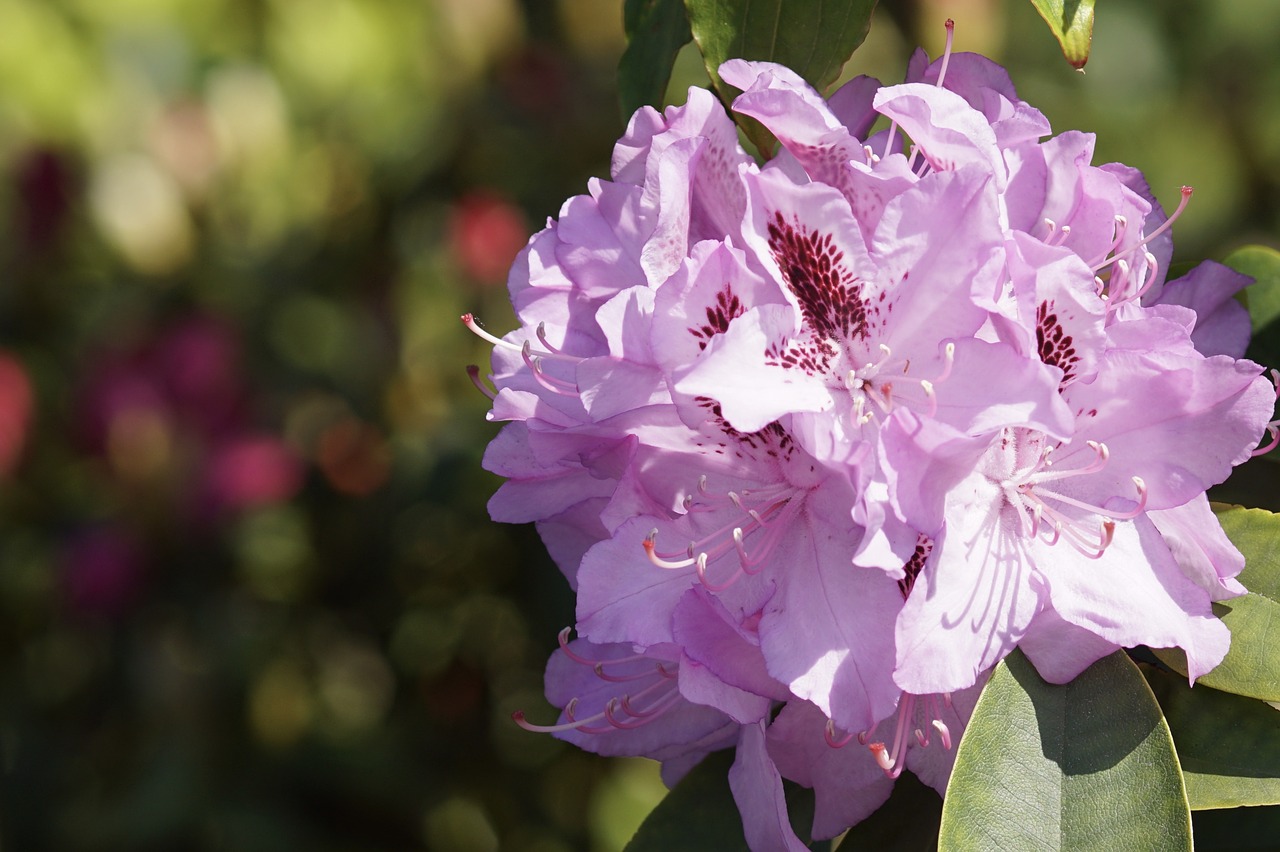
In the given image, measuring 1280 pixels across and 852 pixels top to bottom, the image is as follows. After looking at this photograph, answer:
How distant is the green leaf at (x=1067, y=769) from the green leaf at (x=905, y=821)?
11 centimetres

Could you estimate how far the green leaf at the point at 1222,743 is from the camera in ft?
1.97

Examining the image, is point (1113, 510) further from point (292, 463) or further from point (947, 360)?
point (292, 463)

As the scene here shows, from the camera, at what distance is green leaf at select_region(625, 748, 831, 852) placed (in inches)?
28.5

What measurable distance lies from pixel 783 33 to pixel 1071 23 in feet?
0.48

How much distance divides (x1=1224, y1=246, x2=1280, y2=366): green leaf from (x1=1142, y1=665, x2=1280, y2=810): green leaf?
252 millimetres

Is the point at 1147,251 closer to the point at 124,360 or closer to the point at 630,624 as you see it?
the point at 630,624

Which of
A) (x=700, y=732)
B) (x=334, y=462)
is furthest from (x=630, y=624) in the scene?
(x=334, y=462)

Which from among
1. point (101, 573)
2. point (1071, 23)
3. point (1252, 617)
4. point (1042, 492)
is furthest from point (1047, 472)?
point (101, 573)

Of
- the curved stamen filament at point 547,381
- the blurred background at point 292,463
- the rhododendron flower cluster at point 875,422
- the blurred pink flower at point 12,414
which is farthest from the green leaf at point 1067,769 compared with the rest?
the blurred pink flower at point 12,414

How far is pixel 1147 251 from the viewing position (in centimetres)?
68

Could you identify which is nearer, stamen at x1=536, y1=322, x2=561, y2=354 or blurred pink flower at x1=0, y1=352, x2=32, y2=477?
stamen at x1=536, y1=322, x2=561, y2=354

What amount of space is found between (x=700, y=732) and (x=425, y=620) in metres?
0.96

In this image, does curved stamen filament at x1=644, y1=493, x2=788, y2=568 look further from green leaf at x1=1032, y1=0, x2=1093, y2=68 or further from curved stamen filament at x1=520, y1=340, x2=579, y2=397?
green leaf at x1=1032, y1=0, x2=1093, y2=68

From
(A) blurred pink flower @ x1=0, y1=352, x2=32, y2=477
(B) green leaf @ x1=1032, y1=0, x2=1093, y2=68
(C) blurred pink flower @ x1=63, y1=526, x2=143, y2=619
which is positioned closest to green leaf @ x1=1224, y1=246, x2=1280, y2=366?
(B) green leaf @ x1=1032, y1=0, x2=1093, y2=68
